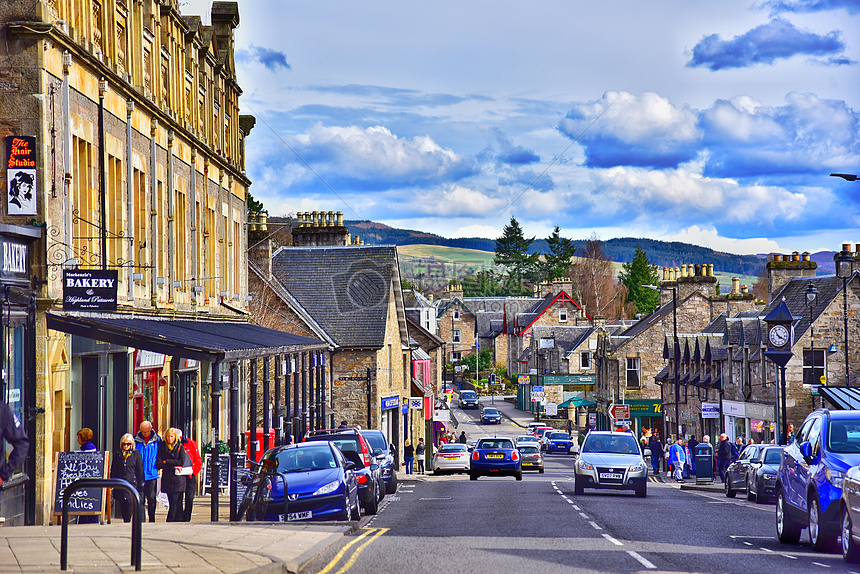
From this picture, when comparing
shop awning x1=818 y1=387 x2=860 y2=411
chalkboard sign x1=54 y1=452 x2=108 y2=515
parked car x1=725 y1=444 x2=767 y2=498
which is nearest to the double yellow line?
chalkboard sign x1=54 y1=452 x2=108 y2=515

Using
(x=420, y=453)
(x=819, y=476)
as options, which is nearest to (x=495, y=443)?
(x=420, y=453)

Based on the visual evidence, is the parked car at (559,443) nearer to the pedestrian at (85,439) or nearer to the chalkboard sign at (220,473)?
the chalkboard sign at (220,473)

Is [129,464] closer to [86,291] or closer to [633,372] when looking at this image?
[86,291]

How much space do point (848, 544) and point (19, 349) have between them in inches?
454

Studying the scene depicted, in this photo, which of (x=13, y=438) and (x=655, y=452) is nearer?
(x=13, y=438)

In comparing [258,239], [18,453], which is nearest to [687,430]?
[258,239]

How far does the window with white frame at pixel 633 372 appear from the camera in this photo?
64.7 m

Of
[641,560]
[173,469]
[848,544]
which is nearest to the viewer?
[848,544]

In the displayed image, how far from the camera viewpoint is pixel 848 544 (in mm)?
11555

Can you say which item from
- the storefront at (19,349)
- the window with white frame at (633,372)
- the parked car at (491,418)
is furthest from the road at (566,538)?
the parked car at (491,418)

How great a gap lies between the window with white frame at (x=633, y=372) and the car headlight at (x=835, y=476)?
2083 inches

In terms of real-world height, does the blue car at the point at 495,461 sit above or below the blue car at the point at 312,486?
below

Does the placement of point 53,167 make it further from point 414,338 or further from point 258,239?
point 414,338

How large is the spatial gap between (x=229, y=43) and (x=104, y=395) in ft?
55.8
